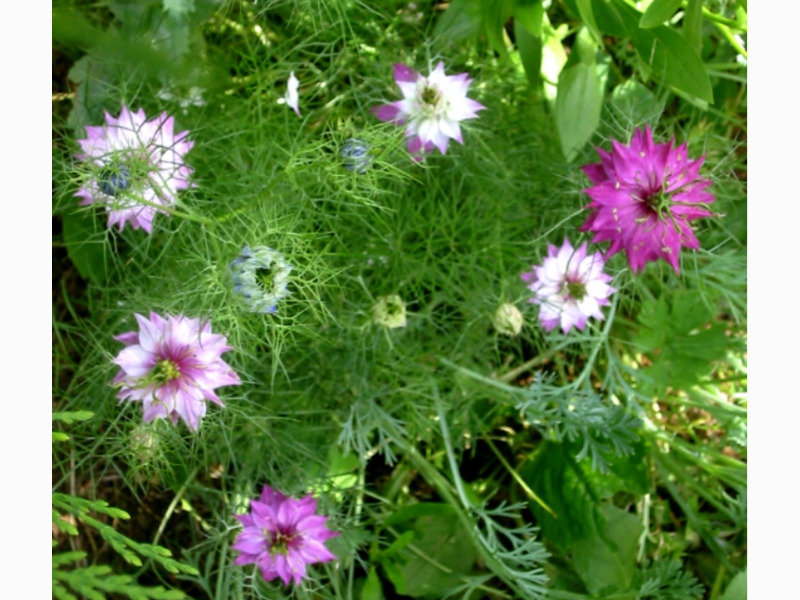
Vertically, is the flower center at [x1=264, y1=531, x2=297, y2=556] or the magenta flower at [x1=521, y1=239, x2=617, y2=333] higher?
the magenta flower at [x1=521, y1=239, x2=617, y2=333]

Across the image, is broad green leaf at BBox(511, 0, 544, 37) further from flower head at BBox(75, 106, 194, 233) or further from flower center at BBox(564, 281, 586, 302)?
flower head at BBox(75, 106, 194, 233)

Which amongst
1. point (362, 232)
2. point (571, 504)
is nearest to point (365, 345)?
point (362, 232)

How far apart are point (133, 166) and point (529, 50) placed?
1.66ft

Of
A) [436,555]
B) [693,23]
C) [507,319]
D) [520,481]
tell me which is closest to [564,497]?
[520,481]

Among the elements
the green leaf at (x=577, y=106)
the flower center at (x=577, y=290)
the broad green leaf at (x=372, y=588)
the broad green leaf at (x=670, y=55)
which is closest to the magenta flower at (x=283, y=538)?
the broad green leaf at (x=372, y=588)

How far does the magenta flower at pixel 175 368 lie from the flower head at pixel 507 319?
351mm

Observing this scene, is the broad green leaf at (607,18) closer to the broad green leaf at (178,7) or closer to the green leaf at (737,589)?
the broad green leaf at (178,7)

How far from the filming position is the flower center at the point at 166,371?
0.81 m

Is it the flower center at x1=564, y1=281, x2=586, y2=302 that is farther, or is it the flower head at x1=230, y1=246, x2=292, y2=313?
the flower center at x1=564, y1=281, x2=586, y2=302

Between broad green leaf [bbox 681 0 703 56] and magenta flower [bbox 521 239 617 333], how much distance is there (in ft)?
0.91

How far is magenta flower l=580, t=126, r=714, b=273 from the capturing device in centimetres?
88

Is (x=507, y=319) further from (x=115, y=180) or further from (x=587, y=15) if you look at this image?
(x=115, y=180)

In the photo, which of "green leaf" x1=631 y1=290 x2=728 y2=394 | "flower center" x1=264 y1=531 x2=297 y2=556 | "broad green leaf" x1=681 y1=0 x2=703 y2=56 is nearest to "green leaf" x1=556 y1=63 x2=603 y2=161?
"broad green leaf" x1=681 y1=0 x2=703 y2=56

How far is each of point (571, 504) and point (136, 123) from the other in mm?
770
